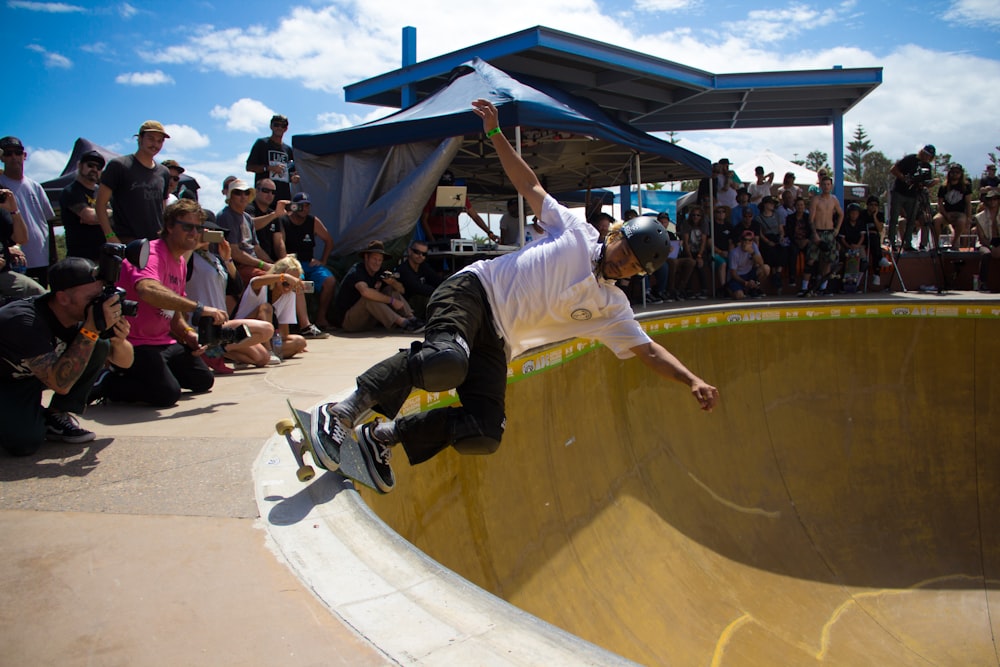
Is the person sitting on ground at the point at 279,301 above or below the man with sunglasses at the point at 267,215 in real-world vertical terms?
below

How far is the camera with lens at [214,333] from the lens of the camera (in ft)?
14.9

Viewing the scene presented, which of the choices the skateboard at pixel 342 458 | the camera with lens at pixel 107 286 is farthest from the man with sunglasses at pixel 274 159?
the skateboard at pixel 342 458

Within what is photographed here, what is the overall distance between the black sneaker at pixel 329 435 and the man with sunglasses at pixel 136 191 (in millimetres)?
4187

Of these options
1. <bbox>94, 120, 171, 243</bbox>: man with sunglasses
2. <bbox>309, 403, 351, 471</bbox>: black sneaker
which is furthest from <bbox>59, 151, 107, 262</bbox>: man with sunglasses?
<bbox>309, 403, 351, 471</bbox>: black sneaker

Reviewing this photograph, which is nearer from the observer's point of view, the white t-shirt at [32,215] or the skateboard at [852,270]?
the white t-shirt at [32,215]

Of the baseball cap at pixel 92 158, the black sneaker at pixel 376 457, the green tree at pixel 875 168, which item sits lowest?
the black sneaker at pixel 376 457

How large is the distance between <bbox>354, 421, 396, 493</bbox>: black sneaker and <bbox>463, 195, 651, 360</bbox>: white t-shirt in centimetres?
78

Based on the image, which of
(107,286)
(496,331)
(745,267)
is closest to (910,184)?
(745,267)

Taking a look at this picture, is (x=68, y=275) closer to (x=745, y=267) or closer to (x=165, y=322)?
(x=165, y=322)

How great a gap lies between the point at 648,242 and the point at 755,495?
4618 millimetres

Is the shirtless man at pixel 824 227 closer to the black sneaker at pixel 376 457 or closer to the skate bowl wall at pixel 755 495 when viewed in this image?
the skate bowl wall at pixel 755 495

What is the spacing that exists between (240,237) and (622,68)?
31.6 ft

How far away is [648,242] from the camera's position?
2.95 meters

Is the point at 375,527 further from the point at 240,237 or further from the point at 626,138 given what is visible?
the point at 626,138
